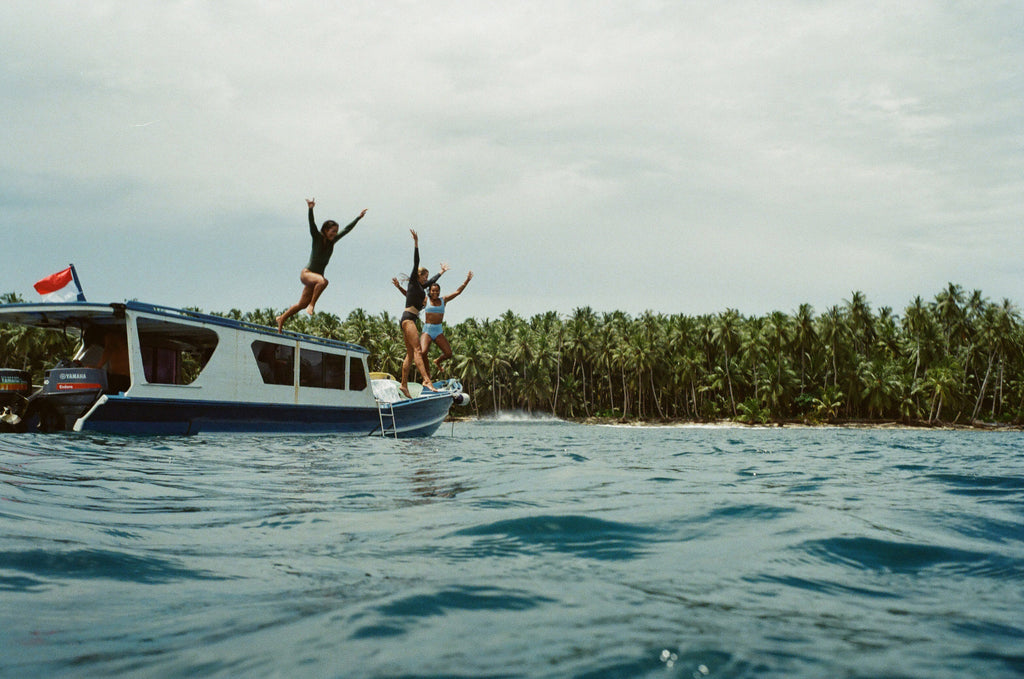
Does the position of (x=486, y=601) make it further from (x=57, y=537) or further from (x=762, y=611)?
(x=57, y=537)

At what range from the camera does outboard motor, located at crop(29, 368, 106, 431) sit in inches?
510

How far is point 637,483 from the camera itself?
24.4ft

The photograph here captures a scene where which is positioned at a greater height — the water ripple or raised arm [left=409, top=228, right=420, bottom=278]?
raised arm [left=409, top=228, right=420, bottom=278]

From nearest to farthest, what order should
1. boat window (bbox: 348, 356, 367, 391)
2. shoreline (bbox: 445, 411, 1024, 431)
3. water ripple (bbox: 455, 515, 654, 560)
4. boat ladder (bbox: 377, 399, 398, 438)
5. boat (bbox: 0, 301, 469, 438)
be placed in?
1. water ripple (bbox: 455, 515, 654, 560)
2. boat (bbox: 0, 301, 469, 438)
3. boat ladder (bbox: 377, 399, 398, 438)
4. boat window (bbox: 348, 356, 367, 391)
5. shoreline (bbox: 445, 411, 1024, 431)

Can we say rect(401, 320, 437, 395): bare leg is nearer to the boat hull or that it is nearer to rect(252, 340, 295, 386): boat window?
the boat hull

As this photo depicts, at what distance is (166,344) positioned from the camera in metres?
15.8

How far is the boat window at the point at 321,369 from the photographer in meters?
17.6

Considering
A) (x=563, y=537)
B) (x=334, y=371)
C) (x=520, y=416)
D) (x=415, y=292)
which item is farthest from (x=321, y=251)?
(x=520, y=416)

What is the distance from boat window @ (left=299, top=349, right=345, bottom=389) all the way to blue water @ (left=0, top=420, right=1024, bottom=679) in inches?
432

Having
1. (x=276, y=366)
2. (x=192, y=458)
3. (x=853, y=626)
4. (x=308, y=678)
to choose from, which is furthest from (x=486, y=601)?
(x=276, y=366)

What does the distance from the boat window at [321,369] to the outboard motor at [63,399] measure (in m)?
5.07

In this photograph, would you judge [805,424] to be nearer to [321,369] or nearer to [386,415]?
[386,415]

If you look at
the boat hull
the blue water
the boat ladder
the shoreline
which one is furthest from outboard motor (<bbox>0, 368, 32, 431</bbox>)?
the shoreline

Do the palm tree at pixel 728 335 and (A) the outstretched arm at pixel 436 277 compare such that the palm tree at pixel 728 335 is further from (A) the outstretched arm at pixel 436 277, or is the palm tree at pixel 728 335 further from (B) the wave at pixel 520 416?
(A) the outstretched arm at pixel 436 277
